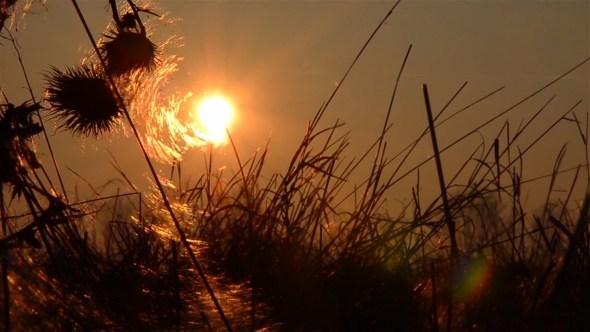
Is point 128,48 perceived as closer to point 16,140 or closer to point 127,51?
point 127,51

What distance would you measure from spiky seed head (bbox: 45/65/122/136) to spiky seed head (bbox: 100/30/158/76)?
0.05 meters

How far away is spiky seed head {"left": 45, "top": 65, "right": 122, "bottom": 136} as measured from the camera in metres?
1.91

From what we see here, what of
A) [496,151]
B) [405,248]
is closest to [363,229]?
[405,248]

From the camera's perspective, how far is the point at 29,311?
51.0 inches

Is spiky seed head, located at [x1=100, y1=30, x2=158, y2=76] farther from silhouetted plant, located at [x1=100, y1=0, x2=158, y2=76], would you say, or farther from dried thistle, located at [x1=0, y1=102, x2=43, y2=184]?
dried thistle, located at [x1=0, y1=102, x2=43, y2=184]

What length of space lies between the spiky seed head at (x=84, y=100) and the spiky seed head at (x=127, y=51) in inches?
1.9

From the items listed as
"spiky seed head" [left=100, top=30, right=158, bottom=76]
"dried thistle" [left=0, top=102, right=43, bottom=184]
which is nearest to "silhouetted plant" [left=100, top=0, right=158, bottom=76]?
"spiky seed head" [left=100, top=30, right=158, bottom=76]

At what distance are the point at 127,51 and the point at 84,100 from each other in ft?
0.50

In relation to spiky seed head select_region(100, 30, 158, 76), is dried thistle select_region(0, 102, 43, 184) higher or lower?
lower

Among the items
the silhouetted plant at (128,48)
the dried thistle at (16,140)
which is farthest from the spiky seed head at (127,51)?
the dried thistle at (16,140)

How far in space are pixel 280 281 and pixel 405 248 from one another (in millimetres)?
343

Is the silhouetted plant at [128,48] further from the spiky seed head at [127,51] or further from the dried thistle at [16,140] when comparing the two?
the dried thistle at [16,140]

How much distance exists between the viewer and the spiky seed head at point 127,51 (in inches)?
75.0

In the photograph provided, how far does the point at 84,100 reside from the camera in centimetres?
191
